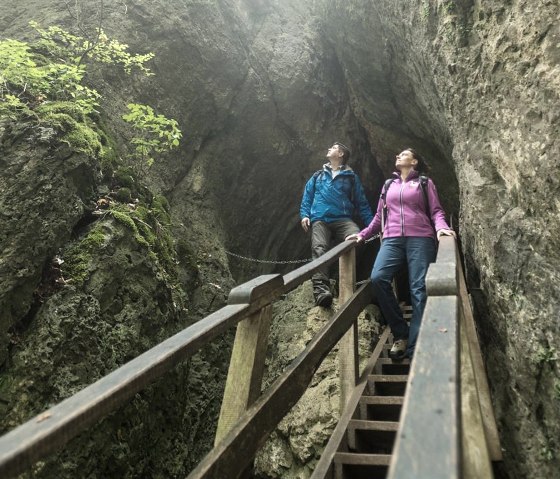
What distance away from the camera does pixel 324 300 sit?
21.7ft

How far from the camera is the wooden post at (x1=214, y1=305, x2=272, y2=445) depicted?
243 centimetres

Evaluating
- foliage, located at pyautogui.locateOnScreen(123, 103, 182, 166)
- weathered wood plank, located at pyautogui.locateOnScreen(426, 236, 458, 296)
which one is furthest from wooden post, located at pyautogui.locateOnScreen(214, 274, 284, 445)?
foliage, located at pyautogui.locateOnScreen(123, 103, 182, 166)

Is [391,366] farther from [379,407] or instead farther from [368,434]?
[368,434]

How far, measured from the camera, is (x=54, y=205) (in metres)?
4.42

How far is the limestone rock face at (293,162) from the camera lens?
3.02 metres

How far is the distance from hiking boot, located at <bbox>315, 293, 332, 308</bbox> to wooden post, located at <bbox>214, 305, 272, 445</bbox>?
390 centimetres

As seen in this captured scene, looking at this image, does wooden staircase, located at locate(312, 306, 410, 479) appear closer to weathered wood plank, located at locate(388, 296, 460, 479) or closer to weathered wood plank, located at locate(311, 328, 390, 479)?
weathered wood plank, located at locate(311, 328, 390, 479)

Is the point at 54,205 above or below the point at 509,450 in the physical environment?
above

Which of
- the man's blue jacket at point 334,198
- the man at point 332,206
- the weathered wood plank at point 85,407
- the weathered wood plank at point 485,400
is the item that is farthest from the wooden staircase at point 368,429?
the man's blue jacket at point 334,198

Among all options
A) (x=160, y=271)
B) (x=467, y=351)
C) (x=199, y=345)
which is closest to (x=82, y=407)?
(x=199, y=345)

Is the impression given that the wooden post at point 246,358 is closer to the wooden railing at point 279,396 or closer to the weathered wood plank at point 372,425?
Result: the wooden railing at point 279,396

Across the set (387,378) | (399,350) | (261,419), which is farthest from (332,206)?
(261,419)

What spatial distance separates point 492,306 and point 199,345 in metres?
2.79

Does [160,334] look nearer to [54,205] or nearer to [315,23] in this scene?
[54,205]
